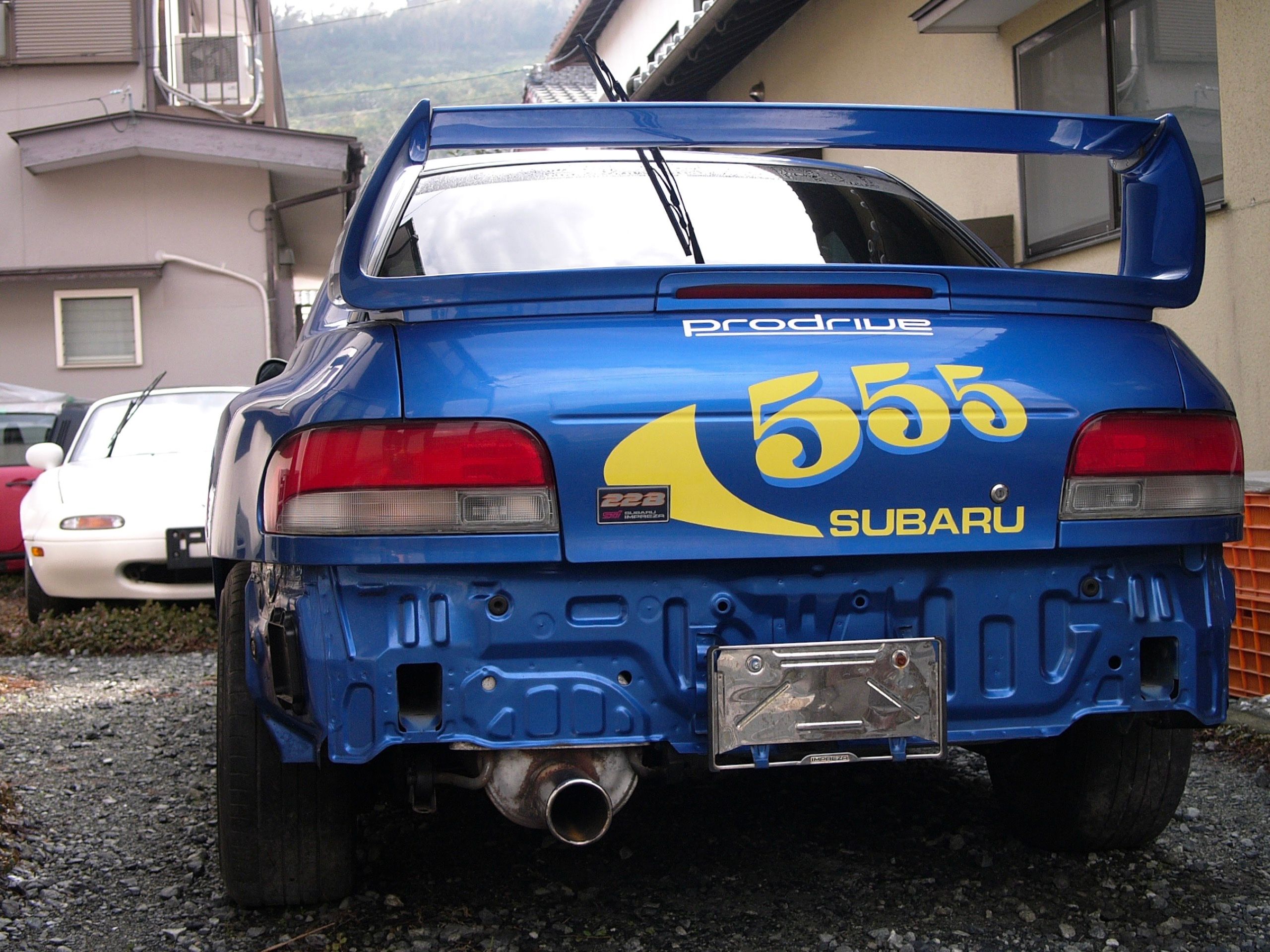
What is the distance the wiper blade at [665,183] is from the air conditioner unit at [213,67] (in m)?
15.2

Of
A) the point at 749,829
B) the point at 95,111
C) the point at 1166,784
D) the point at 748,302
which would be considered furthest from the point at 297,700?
the point at 95,111

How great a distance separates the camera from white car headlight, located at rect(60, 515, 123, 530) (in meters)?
6.71

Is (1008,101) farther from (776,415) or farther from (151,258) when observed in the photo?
(151,258)

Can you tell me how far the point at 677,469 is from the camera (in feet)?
7.26

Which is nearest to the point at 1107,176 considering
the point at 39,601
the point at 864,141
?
the point at 864,141

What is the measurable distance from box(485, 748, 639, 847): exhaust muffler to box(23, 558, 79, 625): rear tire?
544 centimetres

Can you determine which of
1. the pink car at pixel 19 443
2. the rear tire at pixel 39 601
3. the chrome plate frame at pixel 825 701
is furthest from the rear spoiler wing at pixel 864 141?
the pink car at pixel 19 443

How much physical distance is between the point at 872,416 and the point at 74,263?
1507 centimetres

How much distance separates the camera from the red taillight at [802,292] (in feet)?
7.77

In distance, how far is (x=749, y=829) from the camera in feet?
10.6

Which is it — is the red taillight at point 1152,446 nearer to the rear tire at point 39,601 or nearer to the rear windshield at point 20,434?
the rear tire at point 39,601

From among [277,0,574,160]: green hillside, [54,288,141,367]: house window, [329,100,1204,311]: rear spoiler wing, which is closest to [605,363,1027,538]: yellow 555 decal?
[329,100,1204,311]: rear spoiler wing

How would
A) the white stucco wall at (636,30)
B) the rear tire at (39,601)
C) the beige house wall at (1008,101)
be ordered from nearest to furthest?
the beige house wall at (1008,101) → the rear tire at (39,601) → the white stucco wall at (636,30)

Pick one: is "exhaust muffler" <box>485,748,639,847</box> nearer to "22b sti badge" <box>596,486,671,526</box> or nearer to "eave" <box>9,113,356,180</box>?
"22b sti badge" <box>596,486,671,526</box>
